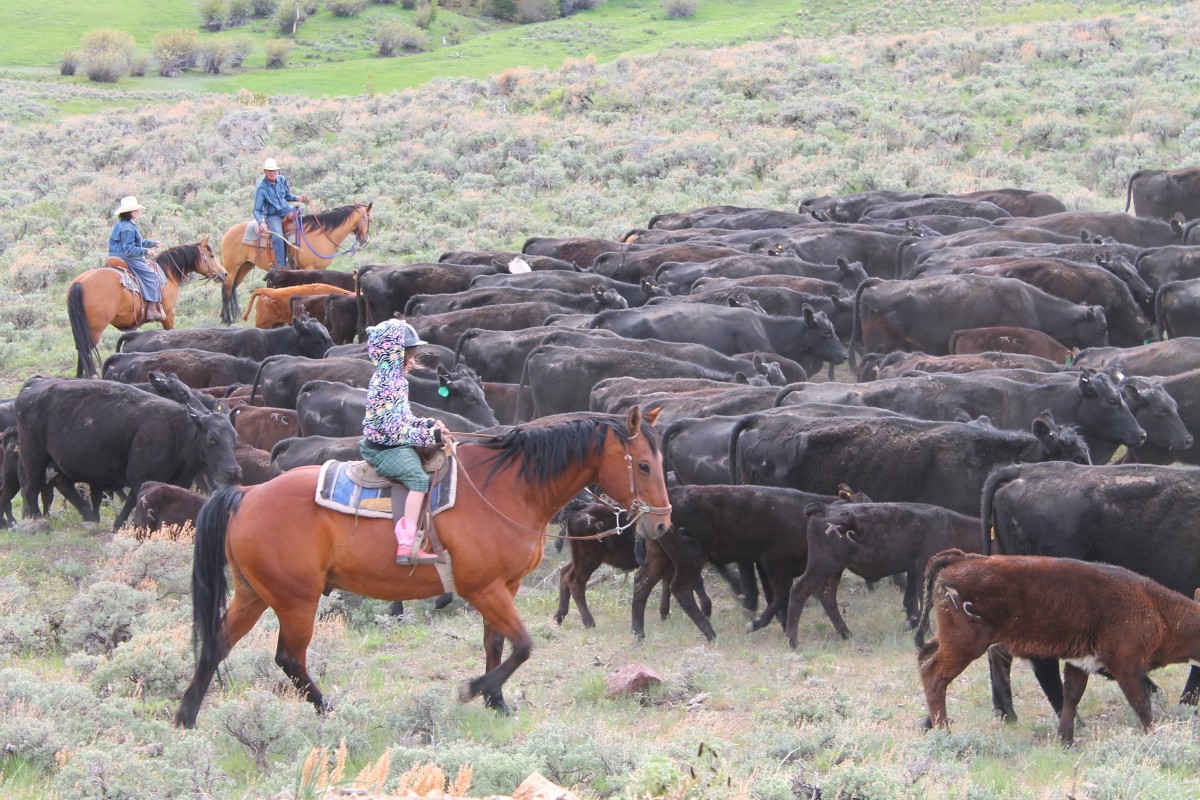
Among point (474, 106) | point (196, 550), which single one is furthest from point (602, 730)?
point (474, 106)

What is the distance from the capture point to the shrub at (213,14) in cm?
7794

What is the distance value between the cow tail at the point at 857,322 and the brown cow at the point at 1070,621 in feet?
34.8

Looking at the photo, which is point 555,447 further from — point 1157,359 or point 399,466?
point 1157,359

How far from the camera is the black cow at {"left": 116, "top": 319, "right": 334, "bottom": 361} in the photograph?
19.1 meters

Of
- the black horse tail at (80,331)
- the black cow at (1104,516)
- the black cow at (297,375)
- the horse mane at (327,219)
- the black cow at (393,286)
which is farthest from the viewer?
the horse mane at (327,219)

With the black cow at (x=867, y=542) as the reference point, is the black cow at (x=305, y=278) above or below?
below

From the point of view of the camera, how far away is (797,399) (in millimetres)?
13406

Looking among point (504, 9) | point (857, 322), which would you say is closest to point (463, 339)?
point (857, 322)

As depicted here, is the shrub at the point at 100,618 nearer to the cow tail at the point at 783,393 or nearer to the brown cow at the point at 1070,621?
the brown cow at the point at 1070,621

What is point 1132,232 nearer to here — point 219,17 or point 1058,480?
point 1058,480

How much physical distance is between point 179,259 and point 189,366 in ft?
14.8

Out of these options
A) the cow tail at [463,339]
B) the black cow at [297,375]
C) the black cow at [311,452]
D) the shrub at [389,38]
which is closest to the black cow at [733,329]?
the cow tail at [463,339]

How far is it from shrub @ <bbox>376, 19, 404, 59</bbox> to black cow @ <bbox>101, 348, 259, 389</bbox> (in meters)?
55.4

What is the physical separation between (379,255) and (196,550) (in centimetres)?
1983
